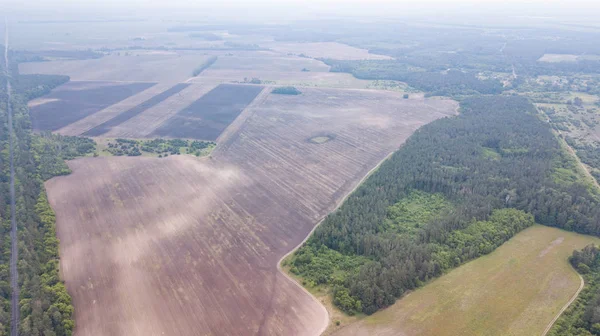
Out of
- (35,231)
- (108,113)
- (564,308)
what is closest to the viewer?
(564,308)

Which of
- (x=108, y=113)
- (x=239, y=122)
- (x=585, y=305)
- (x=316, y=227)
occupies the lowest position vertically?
(x=108, y=113)

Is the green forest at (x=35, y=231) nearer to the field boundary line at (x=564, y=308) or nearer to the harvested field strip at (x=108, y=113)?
the harvested field strip at (x=108, y=113)

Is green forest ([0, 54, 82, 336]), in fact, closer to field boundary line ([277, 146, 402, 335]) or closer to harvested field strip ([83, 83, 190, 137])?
harvested field strip ([83, 83, 190, 137])

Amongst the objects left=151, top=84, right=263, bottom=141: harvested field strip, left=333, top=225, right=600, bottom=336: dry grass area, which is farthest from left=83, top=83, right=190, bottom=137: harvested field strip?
left=333, top=225, right=600, bottom=336: dry grass area

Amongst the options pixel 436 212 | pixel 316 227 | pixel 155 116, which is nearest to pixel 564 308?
pixel 436 212

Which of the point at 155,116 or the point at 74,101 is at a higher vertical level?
the point at 155,116

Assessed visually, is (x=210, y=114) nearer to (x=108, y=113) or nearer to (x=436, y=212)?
(x=108, y=113)
